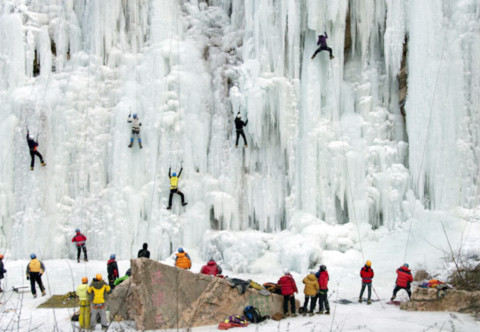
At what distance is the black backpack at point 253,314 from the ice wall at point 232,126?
340 centimetres

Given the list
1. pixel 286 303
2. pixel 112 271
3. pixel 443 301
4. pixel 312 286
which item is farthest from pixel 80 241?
pixel 443 301

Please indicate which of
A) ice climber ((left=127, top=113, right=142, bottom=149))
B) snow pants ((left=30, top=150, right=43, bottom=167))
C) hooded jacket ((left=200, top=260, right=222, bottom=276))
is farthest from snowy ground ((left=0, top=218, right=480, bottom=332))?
ice climber ((left=127, top=113, right=142, bottom=149))

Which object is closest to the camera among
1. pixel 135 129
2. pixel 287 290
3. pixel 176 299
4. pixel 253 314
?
pixel 176 299

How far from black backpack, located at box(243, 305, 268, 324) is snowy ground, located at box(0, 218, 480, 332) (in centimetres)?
16

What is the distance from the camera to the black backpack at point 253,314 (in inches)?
306

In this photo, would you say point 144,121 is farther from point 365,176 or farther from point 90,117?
point 365,176

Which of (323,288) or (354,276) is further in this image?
(354,276)

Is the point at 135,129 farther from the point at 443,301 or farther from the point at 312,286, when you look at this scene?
the point at 443,301

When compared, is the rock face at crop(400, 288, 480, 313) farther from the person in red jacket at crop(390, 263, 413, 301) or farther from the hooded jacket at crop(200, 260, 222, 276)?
the hooded jacket at crop(200, 260, 222, 276)

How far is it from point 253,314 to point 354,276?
3.76 meters

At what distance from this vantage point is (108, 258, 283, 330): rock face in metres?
7.36

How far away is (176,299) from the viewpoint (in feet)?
23.4

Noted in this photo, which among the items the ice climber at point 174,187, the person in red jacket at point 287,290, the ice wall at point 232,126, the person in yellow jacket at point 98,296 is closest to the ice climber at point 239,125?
the ice wall at point 232,126

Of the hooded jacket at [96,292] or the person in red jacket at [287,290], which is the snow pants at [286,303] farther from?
the hooded jacket at [96,292]
